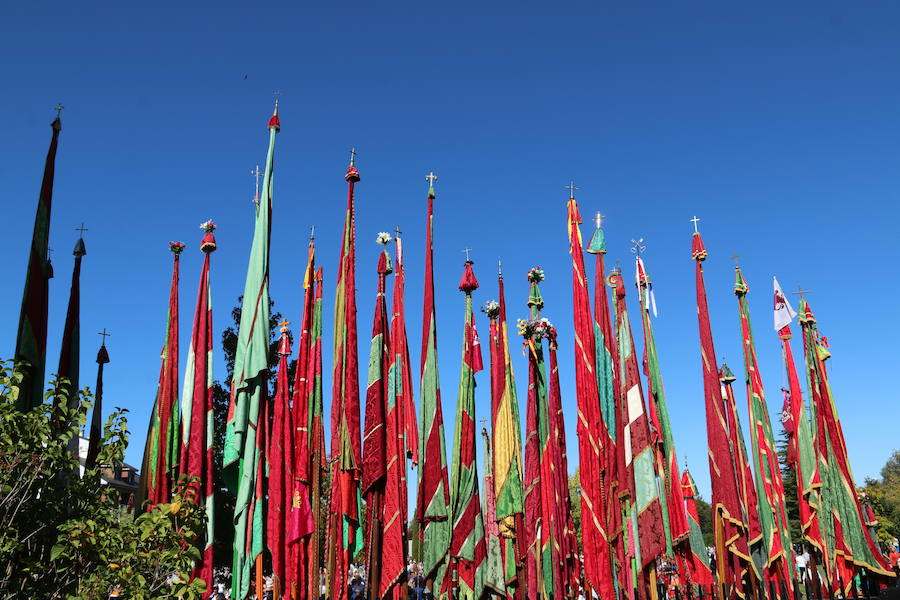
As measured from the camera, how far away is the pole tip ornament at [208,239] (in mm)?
12883

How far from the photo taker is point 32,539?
5.32 metres

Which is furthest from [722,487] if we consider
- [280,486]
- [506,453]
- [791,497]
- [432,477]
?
[791,497]

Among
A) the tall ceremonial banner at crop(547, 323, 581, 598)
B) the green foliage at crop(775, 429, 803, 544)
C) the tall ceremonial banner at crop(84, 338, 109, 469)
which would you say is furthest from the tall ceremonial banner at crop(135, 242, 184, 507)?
the green foliage at crop(775, 429, 803, 544)

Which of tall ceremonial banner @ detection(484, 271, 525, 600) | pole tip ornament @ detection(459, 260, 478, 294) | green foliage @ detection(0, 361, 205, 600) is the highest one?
pole tip ornament @ detection(459, 260, 478, 294)

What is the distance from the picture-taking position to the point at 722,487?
40.8ft

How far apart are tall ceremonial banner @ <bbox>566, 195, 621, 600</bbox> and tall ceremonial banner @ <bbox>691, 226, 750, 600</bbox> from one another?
226 cm

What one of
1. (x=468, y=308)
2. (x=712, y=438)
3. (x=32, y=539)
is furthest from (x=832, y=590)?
(x=32, y=539)

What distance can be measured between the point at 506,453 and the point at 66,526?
8.15 meters

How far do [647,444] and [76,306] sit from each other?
8.87m

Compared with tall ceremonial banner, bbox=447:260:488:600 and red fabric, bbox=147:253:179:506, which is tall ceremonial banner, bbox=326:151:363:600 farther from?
red fabric, bbox=147:253:179:506

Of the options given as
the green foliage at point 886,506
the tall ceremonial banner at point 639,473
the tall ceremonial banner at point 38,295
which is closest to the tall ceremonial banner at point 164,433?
the tall ceremonial banner at point 38,295

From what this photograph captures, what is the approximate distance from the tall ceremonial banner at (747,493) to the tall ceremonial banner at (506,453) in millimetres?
4160

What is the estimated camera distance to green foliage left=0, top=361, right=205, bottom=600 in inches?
193

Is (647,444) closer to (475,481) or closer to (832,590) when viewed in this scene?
(475,481)
